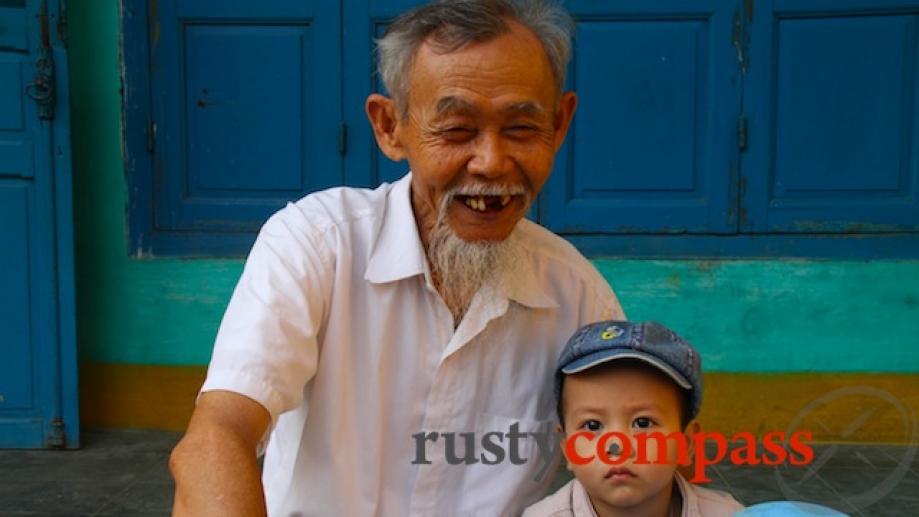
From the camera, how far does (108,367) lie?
458cm

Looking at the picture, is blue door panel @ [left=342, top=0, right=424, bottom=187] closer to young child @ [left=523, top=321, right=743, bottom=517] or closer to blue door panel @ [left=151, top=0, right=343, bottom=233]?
A: blue door panel @ [left=151, top=0, right=343, bottom=233]

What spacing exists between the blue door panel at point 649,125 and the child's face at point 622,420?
2.66m

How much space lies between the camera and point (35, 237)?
14.0ft

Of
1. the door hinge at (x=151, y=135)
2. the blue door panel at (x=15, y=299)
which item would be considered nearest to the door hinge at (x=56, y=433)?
the blue door panel at (x=15, y=299)

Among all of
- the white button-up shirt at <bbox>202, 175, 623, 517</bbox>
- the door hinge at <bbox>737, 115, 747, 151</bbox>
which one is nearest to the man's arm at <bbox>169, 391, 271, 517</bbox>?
the white button-up shirt at <bbox>202, 175, 623, 517</bbox>

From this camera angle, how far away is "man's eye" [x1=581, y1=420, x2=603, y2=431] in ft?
6.05

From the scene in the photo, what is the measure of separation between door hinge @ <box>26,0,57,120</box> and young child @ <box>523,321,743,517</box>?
3100 mm

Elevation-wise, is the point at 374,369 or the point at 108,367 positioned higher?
the point at 374,369

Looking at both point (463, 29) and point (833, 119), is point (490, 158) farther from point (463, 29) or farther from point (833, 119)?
point (833, 119)

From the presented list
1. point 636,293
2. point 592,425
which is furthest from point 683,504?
point 636,293

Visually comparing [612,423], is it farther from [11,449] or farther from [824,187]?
[11,449]

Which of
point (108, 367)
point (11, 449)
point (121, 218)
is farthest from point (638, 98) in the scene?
point (11, 449)

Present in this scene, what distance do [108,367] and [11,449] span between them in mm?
528

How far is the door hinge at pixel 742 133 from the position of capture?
4375 mm
